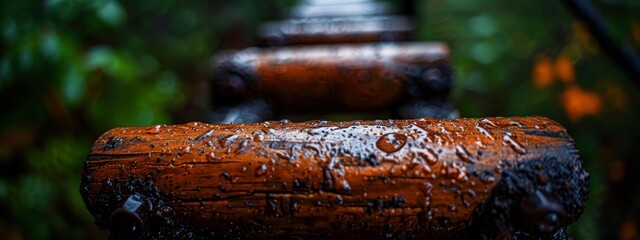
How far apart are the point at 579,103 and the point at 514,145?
2714mm

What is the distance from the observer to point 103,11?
2482mm

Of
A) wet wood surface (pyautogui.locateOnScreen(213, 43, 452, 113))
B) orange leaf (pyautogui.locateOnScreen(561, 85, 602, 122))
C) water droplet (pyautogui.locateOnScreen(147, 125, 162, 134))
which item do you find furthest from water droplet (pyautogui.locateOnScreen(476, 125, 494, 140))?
orange leaf (pyautogui.locateOnScreen(561, 85, 602, 122))

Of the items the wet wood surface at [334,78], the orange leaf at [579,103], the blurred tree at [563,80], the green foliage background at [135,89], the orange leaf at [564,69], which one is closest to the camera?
the wet wood surface at [334,78]

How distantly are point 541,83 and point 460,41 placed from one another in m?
Answer: 0.80

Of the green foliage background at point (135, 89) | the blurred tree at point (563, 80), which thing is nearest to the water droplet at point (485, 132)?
the green foliage background at point (135, 89)

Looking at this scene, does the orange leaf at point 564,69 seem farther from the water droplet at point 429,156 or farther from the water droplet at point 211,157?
the water droplet at point 211,157

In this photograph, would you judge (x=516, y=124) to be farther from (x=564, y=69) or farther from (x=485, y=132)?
(x=564, y=69)

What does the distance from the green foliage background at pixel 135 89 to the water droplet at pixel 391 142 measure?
1665mm

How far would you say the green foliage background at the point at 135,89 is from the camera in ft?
7.85

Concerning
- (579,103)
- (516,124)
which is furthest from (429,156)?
(579,103)

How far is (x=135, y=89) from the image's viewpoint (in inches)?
111

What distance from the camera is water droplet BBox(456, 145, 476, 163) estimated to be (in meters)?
0.68

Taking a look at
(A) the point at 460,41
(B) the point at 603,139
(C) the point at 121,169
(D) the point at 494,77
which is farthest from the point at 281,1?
(C) the point at 121,169

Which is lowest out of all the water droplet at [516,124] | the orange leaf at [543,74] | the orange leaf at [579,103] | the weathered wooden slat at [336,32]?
the orange leaf at [579,103]
